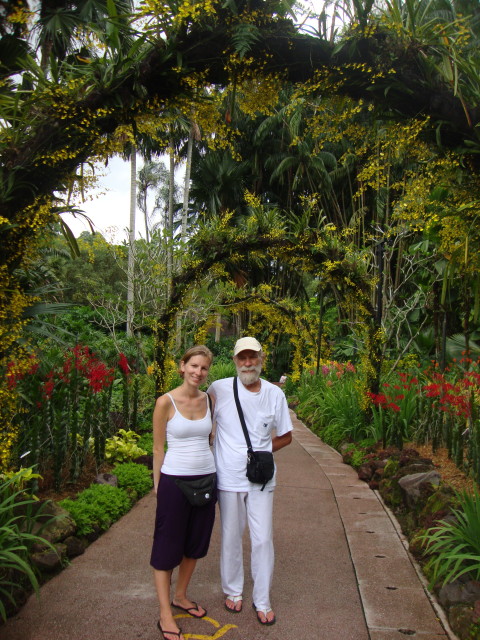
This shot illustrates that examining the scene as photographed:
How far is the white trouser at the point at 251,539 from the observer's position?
2834mm

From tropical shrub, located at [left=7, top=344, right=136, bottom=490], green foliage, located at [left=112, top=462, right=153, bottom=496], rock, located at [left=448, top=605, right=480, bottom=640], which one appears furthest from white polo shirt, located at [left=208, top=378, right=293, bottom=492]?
green foliage, located at [left=112, top=462, right=153, bottom=496]

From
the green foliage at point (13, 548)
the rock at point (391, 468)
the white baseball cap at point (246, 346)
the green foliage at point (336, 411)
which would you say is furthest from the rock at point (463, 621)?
the green foliage at point (336, 411)

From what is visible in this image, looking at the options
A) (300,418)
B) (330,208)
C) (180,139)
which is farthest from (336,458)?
(180,139)

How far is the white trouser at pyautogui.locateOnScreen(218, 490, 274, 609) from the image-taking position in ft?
9.30

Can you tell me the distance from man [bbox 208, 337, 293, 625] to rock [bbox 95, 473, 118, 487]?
2.22 metres

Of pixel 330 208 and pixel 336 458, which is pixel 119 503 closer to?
pixel 336 458

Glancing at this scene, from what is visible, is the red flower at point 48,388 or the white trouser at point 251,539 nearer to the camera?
the white trouser at point 251,539

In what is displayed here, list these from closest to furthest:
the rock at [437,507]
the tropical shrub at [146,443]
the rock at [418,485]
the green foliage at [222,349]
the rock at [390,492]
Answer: the rock at [437,507] → the rock at [418,485] → the rock at [390,492] → the tropical shrub at [146,443] → the green foliage at [222,349]

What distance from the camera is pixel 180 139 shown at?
23406 mm

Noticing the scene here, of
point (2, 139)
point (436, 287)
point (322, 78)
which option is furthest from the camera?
point (436, 287)

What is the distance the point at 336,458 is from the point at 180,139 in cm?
1939

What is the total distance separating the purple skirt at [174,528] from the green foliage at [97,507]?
1358mm

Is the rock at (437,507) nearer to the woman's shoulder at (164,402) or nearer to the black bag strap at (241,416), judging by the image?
the black bag strap at (241,416)

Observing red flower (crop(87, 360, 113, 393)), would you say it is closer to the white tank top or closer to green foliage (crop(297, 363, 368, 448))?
the white tank top
